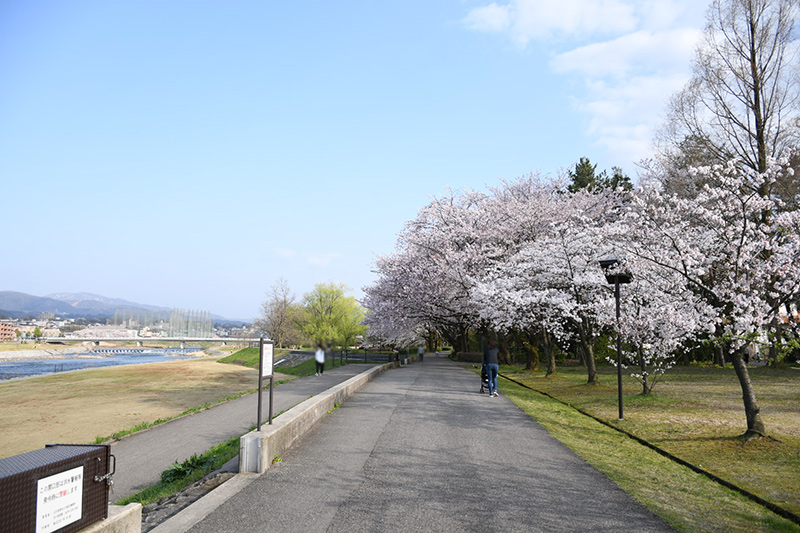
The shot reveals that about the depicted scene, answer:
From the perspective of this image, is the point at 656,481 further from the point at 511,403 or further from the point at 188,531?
the point at 511,403

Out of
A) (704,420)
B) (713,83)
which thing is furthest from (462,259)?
(704,420)

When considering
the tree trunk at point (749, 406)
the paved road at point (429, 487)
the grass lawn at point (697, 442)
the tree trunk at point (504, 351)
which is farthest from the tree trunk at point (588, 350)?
the tree trunk at point (504, 351)

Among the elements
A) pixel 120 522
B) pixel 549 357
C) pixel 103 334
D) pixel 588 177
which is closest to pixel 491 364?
pixel 549 357

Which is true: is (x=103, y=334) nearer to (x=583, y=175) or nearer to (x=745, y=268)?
(x=583, y=175)

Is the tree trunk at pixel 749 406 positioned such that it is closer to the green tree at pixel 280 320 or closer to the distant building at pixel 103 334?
the green tree at pixel 280 320

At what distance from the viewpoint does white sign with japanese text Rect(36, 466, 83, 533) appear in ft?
10.9

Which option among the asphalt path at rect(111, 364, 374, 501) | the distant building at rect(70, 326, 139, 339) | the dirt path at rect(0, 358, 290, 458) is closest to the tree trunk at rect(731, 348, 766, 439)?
the asphalt path at rect(111, 364, 374, 501)

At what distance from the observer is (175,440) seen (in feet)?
38.5

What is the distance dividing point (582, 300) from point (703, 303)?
1018 centimetres

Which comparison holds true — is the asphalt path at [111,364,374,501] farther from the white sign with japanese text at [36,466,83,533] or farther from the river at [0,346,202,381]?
the river at [0,346,202,381]

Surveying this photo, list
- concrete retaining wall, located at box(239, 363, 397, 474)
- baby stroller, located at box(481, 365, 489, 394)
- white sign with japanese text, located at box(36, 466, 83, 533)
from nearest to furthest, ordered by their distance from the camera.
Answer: white sign with japanese text, located at box(36, 466, 83, 533)
concrete retaining wall, located at box(239, 363, 397, 474)
baby stroller, located at box(481, 365, 489, 394)

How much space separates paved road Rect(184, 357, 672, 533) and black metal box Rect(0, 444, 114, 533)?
1.59 m

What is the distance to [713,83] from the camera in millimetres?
22906

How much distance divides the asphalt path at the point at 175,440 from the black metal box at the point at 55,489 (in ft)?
15.8
